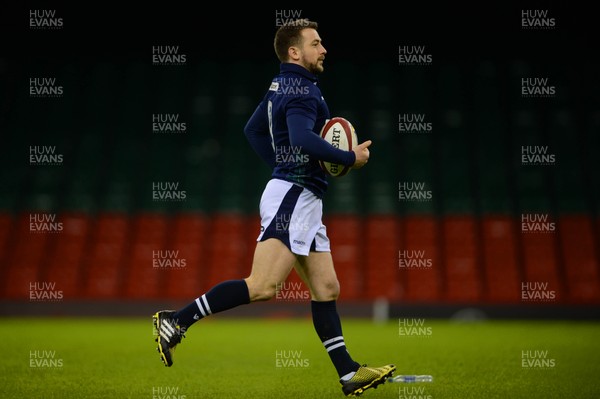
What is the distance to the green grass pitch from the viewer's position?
4281 mm

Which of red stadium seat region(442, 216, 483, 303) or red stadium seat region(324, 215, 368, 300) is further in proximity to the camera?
red stadium seat region(324, 215, 368, 300)

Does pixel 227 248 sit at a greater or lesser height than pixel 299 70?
lesser

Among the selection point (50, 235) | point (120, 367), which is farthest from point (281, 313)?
A: point (120, 367)

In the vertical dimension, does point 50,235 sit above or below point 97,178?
below

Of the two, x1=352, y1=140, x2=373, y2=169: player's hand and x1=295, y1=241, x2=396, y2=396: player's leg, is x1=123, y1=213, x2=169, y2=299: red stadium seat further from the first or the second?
x1=352, y1=140, x2=373, y2=169: player's hand

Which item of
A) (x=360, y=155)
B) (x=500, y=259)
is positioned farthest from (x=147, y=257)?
(x=360, y=155)

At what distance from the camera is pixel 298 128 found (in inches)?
151

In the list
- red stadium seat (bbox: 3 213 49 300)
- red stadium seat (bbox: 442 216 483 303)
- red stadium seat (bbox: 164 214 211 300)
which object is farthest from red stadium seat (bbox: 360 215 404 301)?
red stadium seat (bbox: 3 213 49 300)

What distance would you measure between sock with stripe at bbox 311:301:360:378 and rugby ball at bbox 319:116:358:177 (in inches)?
26.3

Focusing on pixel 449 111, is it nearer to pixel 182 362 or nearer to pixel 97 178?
pixel 97 178

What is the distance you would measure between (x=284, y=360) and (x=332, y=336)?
5.30 ft

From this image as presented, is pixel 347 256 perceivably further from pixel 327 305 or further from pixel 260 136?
pixel 327 305

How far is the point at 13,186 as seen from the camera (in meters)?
11.4

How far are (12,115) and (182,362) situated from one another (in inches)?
307
